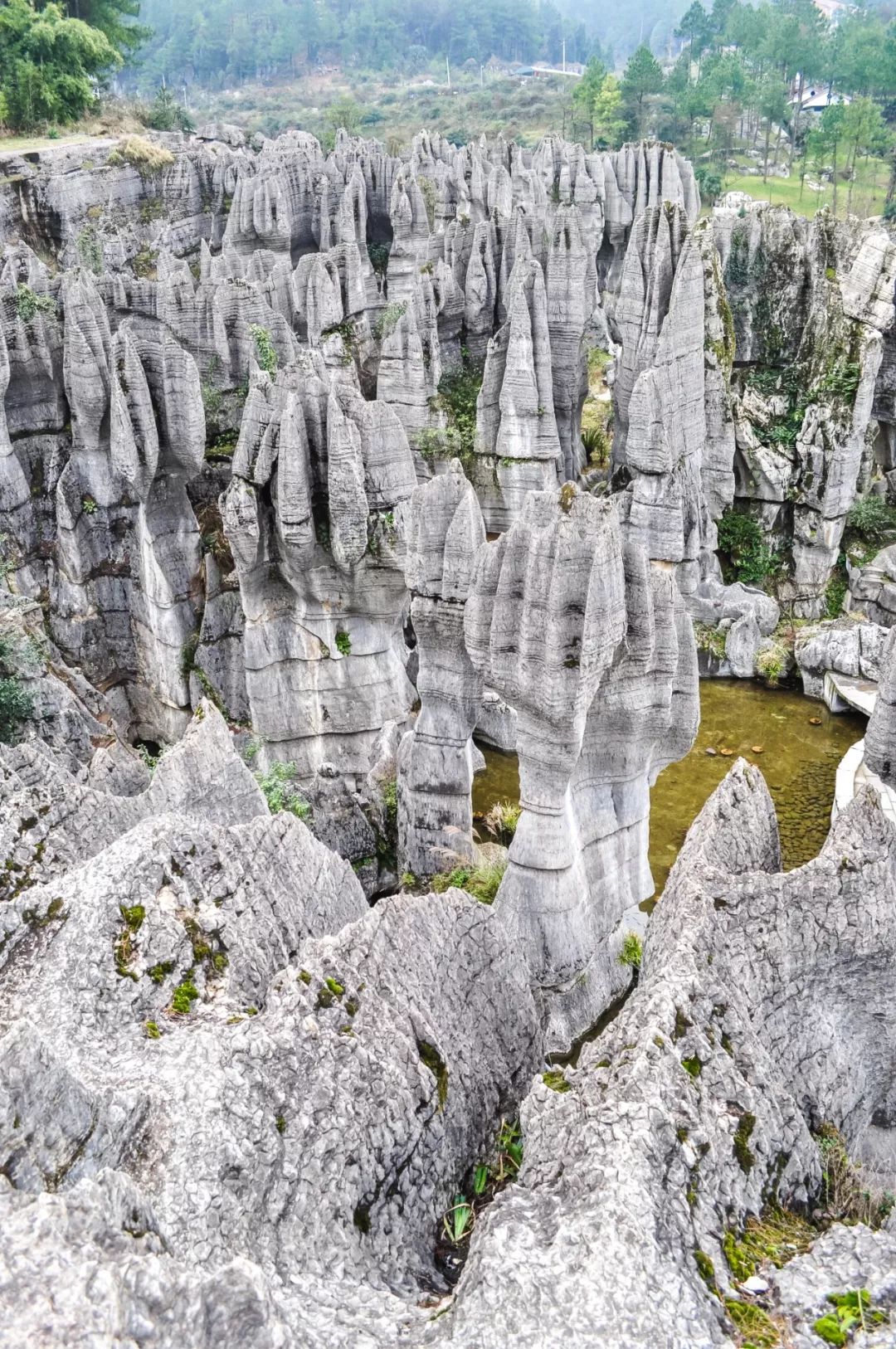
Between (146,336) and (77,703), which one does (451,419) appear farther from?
(77,703)

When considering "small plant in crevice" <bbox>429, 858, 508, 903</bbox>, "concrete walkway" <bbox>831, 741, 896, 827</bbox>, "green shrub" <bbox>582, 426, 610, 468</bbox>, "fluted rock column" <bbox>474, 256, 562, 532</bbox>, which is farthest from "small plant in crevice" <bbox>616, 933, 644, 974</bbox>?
"green shrub" <bbox>582, 426, 610, 468</bbox>

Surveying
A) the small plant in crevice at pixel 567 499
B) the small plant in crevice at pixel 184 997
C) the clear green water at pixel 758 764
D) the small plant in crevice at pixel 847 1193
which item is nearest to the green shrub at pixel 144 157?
the clear green water at pixel 758 764

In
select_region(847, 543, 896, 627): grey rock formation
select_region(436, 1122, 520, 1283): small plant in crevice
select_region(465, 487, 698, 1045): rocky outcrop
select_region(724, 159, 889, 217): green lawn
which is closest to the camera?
select_region(436, 1122, 520, 1283): small plant in crevice

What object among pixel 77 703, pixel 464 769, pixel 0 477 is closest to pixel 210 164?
pixel 0 477

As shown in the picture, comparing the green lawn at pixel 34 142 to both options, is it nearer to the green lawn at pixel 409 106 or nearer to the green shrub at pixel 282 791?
the green lawn at pixel 409 106

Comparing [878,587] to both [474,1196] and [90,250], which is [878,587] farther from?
[90,250]

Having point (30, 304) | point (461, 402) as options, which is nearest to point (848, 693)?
point (461, 402)

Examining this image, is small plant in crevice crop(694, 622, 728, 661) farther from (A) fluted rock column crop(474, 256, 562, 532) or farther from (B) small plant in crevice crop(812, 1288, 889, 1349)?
(B) small plant in crevice crop(812, 1288, 889, 1349)
